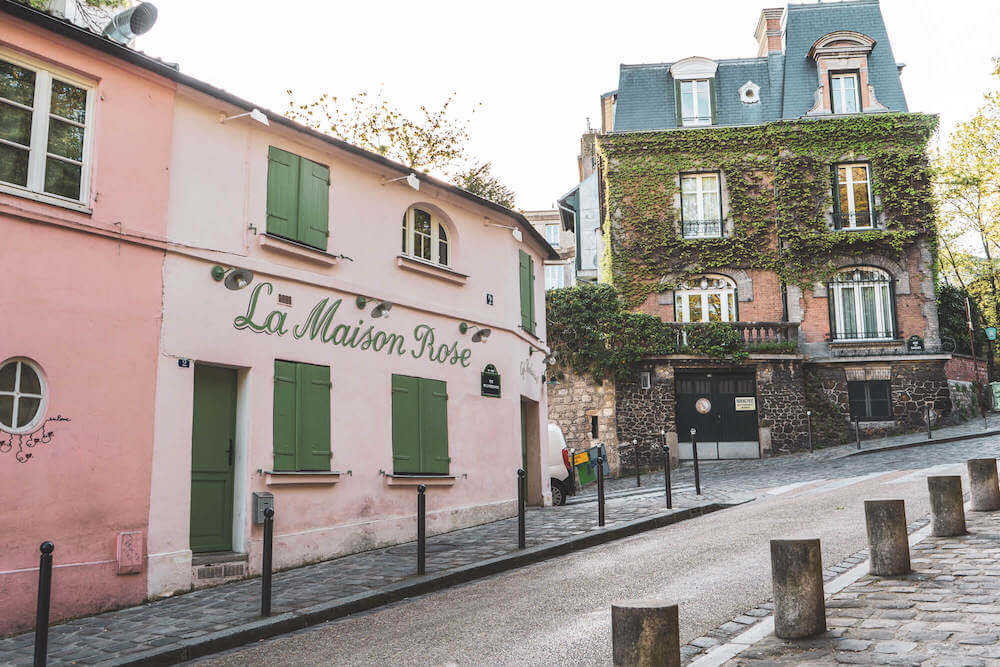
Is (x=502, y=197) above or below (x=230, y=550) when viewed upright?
above

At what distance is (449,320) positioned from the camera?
13555 millimetres

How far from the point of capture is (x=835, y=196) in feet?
89.7

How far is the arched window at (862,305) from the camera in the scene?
26453 mm

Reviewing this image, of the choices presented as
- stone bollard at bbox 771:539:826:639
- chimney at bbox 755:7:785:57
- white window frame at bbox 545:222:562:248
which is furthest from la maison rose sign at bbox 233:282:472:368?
white window frame at bbox 545:222:562:248

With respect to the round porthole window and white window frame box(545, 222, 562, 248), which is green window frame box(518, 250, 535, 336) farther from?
white window frame box(545, 222, 562, 248)

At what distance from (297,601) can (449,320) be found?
6226mm

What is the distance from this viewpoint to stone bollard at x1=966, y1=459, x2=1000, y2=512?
33.5 feet

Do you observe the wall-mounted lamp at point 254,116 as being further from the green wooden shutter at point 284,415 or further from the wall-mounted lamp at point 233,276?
the green wooden shutter at point 284,415

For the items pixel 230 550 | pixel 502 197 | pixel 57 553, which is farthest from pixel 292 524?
pixel 502 197

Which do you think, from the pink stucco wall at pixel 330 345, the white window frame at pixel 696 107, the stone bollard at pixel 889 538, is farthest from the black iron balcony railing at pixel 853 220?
the stone bollard at pixel 889 538

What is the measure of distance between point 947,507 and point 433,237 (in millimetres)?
8415

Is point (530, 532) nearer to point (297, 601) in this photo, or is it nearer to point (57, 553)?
point (297, 601)

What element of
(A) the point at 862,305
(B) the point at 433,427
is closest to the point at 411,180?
(B) the point at 433,427

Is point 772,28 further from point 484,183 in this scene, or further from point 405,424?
point 405,424
